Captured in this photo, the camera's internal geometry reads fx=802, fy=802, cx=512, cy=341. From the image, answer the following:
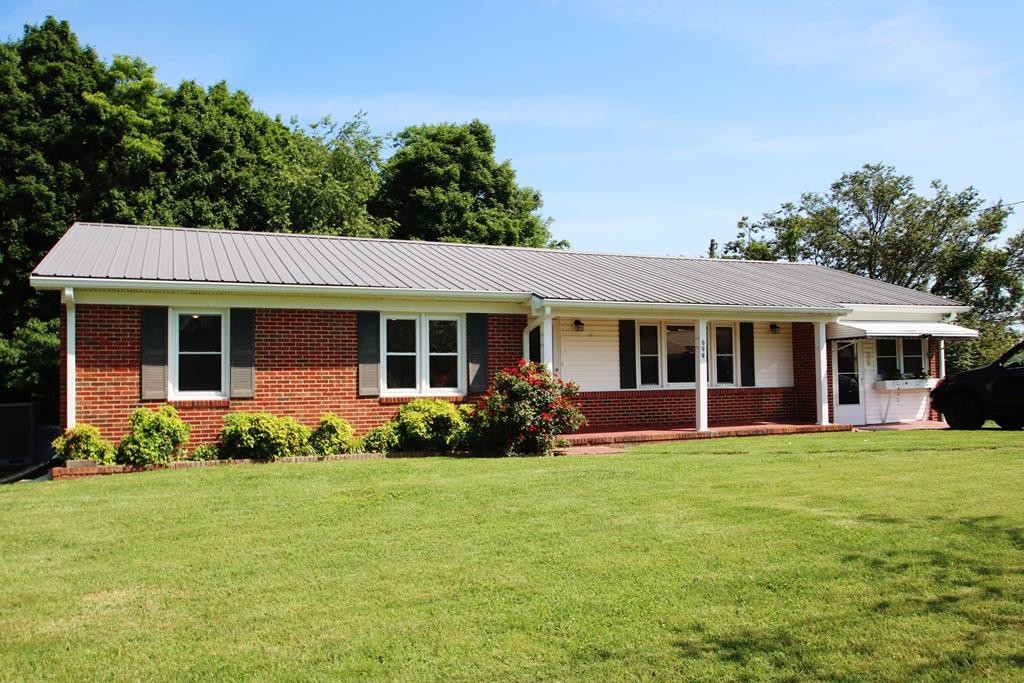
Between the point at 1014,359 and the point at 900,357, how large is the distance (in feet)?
10.4

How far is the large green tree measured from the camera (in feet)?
107

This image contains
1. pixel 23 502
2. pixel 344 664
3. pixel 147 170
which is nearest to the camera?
pixel 344 664

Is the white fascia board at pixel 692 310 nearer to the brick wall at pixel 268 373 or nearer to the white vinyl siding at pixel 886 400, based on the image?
the white vinyl siding at pixel 886 400

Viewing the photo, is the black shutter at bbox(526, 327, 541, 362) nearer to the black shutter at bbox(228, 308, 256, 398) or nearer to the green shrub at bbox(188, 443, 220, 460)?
the black shutter at bbox(228, 308, 256, 398)

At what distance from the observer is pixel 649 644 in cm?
442

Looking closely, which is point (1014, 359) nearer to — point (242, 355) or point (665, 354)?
point (665, 354)

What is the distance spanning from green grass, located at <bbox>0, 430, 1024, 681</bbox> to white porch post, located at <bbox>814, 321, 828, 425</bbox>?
7154 mm

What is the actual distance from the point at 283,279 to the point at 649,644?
10.6m

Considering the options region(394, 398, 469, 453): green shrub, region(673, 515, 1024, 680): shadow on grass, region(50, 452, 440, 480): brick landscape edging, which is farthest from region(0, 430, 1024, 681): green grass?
region(394, 398, 469, 453): green shrub

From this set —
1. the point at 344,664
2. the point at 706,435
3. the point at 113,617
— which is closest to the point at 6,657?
the point at 113,617

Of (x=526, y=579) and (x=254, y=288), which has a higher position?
(x=254, y=288)

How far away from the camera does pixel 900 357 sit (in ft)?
62.2

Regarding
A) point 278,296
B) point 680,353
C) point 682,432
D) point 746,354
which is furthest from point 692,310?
point 278,296

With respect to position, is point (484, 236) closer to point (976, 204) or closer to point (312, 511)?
point (976, 204)
